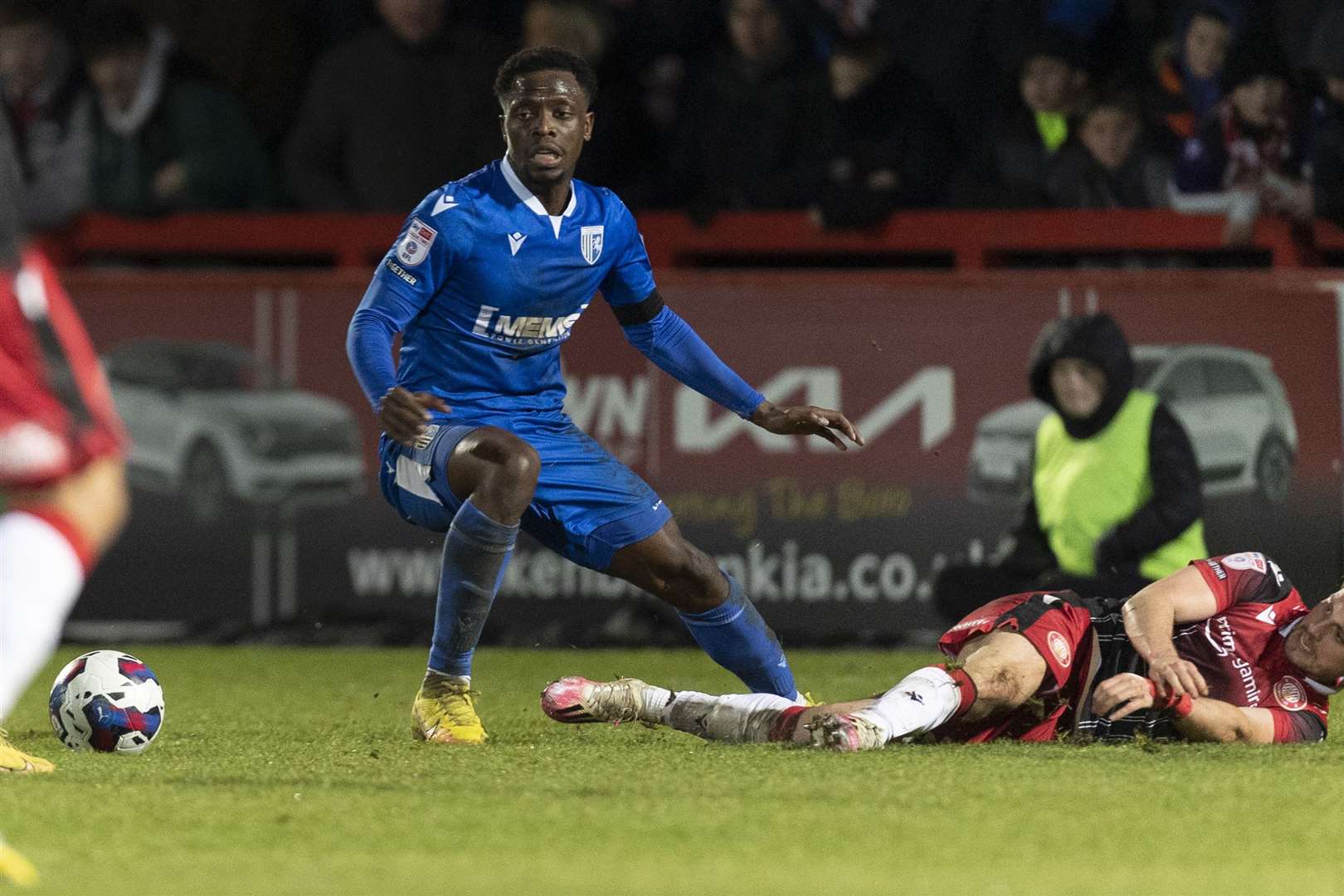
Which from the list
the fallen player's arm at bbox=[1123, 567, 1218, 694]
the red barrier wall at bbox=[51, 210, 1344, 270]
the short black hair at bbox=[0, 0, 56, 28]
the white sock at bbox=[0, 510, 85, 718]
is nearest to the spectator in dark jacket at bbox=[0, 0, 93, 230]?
the short black hair at bbox=[0, 0, 56, 28]

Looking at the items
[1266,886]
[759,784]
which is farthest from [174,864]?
[1266,886]

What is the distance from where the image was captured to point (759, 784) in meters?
4.82

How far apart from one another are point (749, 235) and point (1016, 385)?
1507mm

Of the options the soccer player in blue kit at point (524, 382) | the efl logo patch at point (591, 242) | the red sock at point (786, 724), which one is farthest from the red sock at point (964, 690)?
the efl logo patch at point (591, 242)

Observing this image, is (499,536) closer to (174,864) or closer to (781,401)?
(174,864)

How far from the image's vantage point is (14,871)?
→ 3539 millimetres

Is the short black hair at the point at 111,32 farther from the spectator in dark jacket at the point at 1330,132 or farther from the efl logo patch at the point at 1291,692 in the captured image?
the efl logo patch at the point at 1291,692

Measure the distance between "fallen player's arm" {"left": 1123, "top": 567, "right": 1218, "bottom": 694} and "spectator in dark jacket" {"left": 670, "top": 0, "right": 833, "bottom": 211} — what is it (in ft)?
14.7

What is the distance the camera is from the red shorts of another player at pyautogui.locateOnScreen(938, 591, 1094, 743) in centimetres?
561

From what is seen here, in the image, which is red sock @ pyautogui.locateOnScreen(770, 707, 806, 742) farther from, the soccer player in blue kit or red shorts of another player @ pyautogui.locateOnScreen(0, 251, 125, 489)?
red shorts of another player @ pyautogui.locateOnScreen(0, 251, 125, 489)

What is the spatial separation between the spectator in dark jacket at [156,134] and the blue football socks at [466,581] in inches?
193

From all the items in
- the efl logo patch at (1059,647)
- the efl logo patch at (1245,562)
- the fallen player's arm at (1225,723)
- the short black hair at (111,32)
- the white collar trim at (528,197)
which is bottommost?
the fallen player's arm at (1225,723)

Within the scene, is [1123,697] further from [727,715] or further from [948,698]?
[727,715]

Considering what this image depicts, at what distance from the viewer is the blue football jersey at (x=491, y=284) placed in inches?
234
